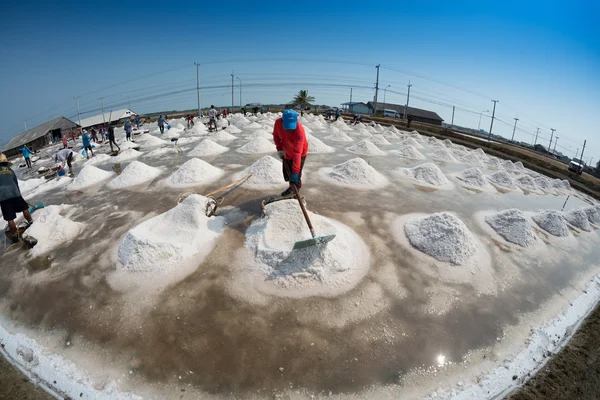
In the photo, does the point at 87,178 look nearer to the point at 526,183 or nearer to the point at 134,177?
the point at 134,177

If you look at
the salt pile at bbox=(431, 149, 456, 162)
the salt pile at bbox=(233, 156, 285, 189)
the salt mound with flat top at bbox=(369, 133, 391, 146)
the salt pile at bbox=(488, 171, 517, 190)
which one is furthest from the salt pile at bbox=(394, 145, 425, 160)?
the salt pile at bbox=(233, 156, 285, 189)

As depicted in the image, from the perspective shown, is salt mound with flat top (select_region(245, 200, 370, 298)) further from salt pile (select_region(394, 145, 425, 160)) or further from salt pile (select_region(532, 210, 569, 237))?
salt pile (select_region(394, 145, 425, 160))

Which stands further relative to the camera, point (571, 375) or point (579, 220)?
point (579, 220)

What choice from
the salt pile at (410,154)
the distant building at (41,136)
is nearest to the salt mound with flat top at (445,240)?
the salt pile at (410,154)

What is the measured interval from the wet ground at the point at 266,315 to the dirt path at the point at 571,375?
17.2 inches

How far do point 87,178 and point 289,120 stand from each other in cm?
614

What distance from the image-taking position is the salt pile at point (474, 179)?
7570 millimetres

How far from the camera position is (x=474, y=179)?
25.4 feet

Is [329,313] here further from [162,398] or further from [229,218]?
[229,218]

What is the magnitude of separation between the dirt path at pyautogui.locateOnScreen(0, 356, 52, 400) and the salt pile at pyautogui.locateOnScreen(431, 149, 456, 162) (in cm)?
1182

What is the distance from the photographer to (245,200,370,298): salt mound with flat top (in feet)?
10.6

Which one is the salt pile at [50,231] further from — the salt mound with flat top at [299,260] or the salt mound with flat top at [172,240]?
the salt mound with flat top at [299,260]

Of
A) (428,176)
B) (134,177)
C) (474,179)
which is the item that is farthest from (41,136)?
(474,179)

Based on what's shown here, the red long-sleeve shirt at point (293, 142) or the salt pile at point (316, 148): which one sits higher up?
the red long-sleeve shirt at point (293, 142)
